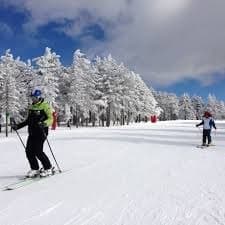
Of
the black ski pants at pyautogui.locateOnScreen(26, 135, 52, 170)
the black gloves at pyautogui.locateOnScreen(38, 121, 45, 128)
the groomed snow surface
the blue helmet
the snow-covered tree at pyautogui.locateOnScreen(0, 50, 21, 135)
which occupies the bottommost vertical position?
the groomed snow surface

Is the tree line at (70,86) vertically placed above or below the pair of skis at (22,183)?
above

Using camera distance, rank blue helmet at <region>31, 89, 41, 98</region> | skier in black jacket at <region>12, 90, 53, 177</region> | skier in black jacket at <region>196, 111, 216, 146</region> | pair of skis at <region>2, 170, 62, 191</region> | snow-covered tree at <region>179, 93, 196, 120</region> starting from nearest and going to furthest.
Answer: pair of skis at <region>2, 170, 62, 191</region> → blue helmet at <region>31, 89, 41, 98</region> → skier in black jacket at <region>12, 90, 53, 177</region> → skier in black jacket at <region>196, 111, 216, 146</region> → snow-covered tree at <region>179, 93, 196, 120</region>

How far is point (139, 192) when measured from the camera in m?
7.73

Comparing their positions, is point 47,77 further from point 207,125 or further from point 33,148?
point 33,148

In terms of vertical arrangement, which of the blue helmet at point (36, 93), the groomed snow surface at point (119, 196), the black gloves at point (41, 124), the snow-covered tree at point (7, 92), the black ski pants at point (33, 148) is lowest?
the groomed snow surface at point (119, 196)

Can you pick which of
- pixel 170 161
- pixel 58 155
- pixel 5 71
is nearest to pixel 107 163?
pixel 170 161

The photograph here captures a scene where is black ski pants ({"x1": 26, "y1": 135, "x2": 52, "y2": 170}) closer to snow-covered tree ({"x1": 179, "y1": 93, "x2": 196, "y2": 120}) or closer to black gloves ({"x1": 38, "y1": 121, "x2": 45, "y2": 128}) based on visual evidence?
black gloves ({"x1": 38, "y1": 121, "x2": 45, "y2": 128})

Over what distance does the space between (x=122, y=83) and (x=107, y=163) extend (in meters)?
65.7

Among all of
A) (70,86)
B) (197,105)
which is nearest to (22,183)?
(70,86)

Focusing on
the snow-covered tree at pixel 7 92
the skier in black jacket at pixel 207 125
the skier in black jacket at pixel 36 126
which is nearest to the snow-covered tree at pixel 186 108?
the snow-covered tree at pixel 7 92

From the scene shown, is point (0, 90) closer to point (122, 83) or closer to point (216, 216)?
point (122, 83)

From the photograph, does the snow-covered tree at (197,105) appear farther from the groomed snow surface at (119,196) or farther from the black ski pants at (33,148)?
the black ski pants at (33,148)

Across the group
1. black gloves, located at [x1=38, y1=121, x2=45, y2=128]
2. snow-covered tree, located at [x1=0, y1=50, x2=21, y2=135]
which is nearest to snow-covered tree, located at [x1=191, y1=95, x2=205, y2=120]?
snow-covered tree, located at [x1=0, y1=50, x2=21, y2=135]

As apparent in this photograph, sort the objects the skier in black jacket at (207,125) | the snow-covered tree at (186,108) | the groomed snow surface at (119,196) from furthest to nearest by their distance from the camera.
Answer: the snow-covered tree at (186,108)
the skier in black jacket at (207,125)
the groomed snow surface at (119,196)
